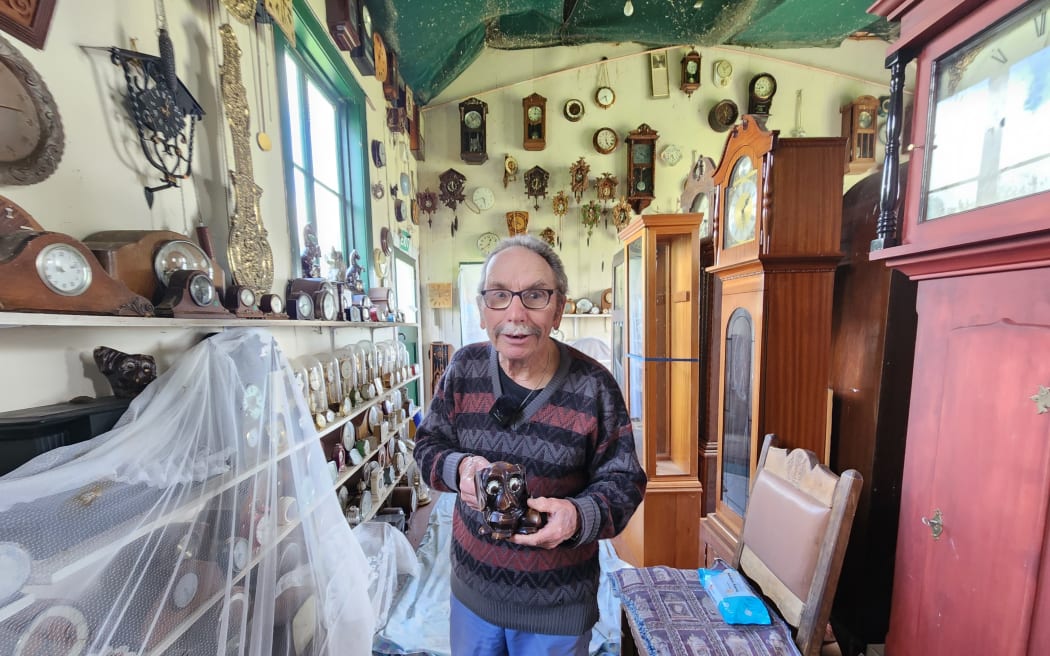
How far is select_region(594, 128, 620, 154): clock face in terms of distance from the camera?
12.8ft

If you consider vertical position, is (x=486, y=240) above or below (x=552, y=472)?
above

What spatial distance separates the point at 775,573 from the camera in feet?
3.61

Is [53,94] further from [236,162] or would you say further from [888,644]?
[888,644]

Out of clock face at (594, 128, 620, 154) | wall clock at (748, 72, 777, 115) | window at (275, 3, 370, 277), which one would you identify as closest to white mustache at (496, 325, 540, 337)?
window at (275, 3, 370, 277)

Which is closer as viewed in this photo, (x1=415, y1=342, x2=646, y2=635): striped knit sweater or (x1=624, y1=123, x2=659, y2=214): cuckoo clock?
(x1=415, y1=342, x2=646, y2=635): striped knit sweater

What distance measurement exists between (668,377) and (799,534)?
1043mm

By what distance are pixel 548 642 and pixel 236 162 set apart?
174cm

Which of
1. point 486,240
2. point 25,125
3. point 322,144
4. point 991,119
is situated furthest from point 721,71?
point 25,125

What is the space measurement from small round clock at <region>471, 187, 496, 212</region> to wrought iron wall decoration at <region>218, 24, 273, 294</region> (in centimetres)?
267

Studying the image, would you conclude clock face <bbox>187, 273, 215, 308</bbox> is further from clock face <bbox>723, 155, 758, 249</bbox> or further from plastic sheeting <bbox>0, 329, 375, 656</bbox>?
clock face <bbox>723, 155, 758, 249</bbox>

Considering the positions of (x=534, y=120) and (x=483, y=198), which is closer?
(x=534, y=120)

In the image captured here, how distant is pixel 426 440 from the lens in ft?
3.03

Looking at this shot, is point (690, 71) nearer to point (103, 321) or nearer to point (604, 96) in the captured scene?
point (604, 96)

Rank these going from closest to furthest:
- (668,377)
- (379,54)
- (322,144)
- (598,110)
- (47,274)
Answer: (47,274) → (668,377) → (322,144) → (379,54) → (598,110)
